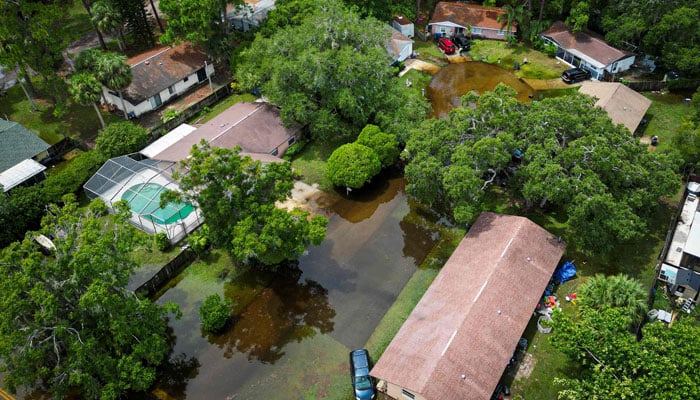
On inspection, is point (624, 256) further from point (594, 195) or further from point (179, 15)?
point (179, 15)

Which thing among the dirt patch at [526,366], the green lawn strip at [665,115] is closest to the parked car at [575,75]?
the green lawn strip at [665,115]

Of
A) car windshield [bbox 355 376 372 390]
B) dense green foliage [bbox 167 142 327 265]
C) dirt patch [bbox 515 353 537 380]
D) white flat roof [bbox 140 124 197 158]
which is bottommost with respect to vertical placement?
dirt patch [bbox 515 353 537 380]

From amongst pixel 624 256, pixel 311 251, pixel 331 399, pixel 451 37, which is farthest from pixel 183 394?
pixel 451 37

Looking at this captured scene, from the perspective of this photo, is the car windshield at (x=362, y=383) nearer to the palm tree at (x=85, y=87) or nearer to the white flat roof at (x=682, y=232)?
the white flat roof at (x=682, y=232)

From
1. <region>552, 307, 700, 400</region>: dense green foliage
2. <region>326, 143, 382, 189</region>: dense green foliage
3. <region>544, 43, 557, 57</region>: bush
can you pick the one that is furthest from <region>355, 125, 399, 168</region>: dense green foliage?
<region>544, 43, 557, 57</region>: bush

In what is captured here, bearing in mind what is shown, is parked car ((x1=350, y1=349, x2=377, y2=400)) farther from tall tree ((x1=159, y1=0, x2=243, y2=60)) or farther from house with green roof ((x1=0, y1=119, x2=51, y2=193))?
tall tree ((x1=159, y1=0, x2=243, y2=60))
